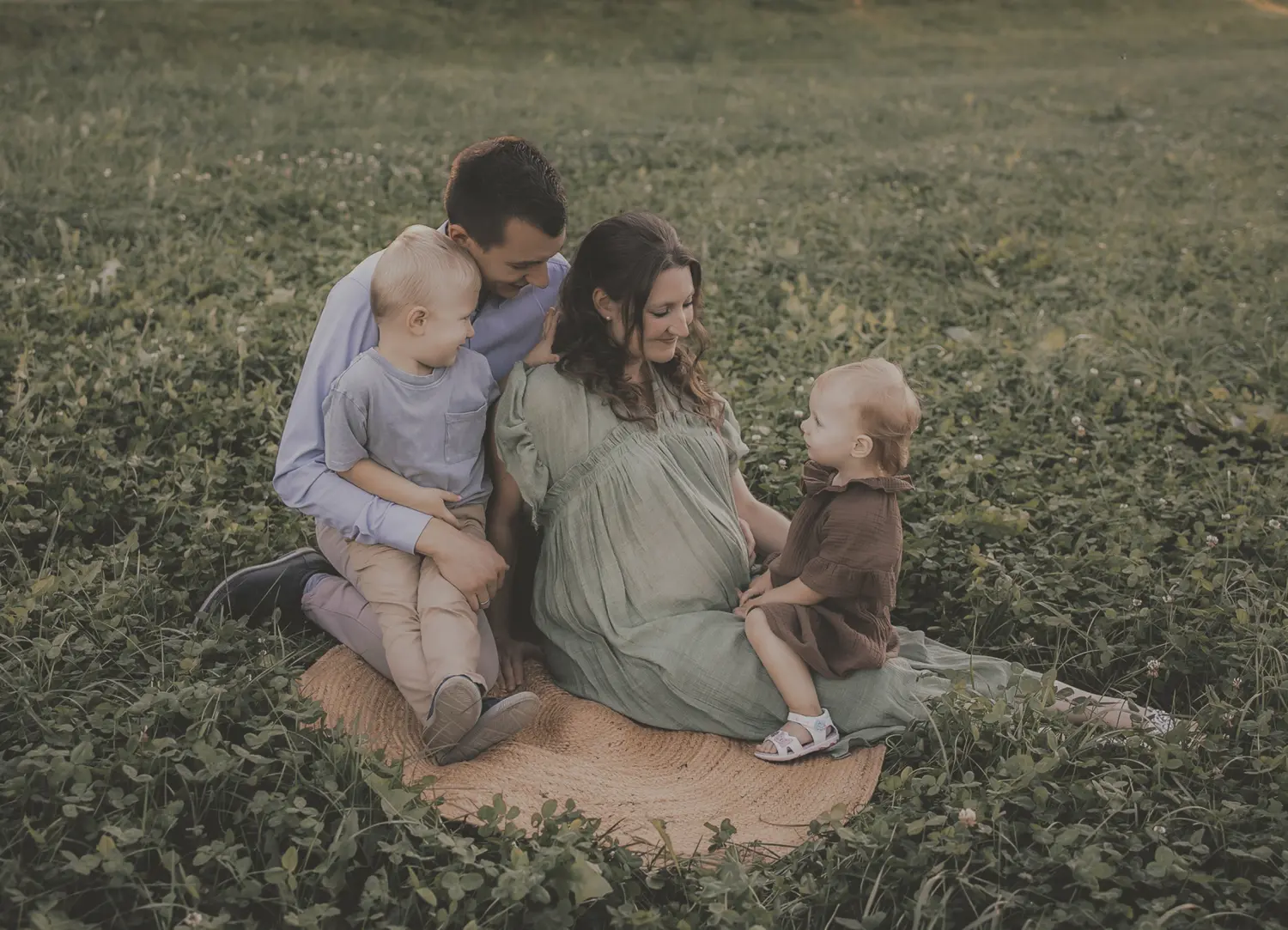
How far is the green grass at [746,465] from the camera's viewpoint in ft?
9.04

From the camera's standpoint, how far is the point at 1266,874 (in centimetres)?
285

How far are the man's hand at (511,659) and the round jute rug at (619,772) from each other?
12 centimetres

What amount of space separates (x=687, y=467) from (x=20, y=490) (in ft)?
7.58

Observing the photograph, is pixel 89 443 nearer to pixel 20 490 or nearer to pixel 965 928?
pixel 20 490

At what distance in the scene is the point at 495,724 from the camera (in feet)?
10.8

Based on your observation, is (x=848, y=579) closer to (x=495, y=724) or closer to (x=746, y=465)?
(x=495, y=724)

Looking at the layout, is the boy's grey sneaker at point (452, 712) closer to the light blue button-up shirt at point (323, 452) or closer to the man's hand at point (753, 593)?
the light blue button-up shirt at point (323, 452)

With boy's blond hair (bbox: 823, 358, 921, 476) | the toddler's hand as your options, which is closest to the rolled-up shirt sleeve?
the toddler's hand

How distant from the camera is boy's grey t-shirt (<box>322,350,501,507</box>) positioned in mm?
3510

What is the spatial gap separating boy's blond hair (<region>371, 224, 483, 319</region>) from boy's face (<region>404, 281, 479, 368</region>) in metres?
0.02

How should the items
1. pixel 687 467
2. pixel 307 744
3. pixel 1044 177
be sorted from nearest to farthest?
pixel 307 744 < pixel 687 467 < pixel 1044 177

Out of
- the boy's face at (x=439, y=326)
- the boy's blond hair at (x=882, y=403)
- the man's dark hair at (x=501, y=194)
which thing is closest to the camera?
the boy's blond hair at (x=882, y=403)

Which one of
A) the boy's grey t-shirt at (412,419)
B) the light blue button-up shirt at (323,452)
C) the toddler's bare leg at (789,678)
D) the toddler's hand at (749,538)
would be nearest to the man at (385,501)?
the light blue button-up shirt at (323,452)

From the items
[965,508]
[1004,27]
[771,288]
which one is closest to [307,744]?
[965,508]
